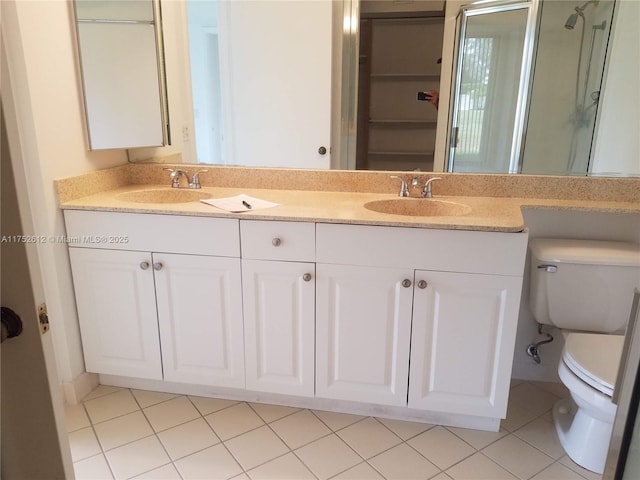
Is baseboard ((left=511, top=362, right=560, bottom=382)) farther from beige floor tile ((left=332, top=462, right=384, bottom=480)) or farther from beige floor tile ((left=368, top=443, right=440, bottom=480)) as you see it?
beige floor tile ((left=332, top=462, right=384, bottom=480))

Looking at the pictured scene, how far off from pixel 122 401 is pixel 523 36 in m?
2.30

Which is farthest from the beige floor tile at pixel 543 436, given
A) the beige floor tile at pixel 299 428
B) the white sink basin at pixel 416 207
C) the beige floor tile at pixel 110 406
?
the beige floor tile at pixel 110 406

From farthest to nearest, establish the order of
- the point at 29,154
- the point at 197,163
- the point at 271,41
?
the point at 197,163
the point at 271,41
the point at 29,154

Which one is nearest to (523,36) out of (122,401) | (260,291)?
(260,291)

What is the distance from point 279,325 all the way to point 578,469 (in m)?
1.19

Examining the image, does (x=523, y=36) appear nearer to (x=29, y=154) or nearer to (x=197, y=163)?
(x=197, y=163)

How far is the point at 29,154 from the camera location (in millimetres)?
1656

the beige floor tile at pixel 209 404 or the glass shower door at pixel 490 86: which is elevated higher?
the glass shower door at pixel 490 86

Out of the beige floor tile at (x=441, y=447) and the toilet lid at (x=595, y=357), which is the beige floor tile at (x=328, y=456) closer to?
the beige floor tile at (x=441, y=447)

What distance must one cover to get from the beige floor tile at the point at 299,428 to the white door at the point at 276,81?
1098 mm

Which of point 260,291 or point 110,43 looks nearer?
point 260,291

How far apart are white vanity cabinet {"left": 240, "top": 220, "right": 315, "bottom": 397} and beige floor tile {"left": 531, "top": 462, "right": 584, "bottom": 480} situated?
87cm

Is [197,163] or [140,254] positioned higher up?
[197,163]

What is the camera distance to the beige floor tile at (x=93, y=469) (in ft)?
5.20
